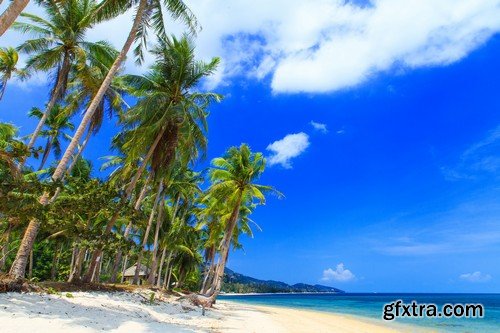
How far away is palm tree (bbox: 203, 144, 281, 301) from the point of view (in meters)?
22.4

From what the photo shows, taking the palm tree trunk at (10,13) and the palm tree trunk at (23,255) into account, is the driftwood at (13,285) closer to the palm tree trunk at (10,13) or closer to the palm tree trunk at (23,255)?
the palm tree trunk at (23,255)

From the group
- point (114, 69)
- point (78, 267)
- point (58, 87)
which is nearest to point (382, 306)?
point (78, 267)

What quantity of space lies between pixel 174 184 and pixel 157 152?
A: 28.7ft

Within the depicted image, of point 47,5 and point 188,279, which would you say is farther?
point 188,279

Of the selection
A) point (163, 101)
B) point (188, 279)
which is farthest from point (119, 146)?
point (188, 279)

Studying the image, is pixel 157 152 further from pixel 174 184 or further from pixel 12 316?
pixel 12 316

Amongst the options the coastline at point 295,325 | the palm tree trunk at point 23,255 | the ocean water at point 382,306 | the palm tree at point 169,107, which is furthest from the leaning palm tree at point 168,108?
the ocean water at point 382,306

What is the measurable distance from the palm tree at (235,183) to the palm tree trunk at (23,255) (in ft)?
38.5

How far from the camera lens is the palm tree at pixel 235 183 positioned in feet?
73.5

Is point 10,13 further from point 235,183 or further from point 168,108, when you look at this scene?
point 235,183

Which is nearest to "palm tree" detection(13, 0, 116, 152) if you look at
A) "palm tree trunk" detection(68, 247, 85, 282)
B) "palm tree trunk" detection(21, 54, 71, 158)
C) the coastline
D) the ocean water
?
"palm tree trunk" detection(21, 54, 71, 158)

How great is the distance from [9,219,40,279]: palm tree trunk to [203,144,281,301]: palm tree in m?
11.7

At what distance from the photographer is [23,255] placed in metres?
11.0

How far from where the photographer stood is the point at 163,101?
56.4 ft
